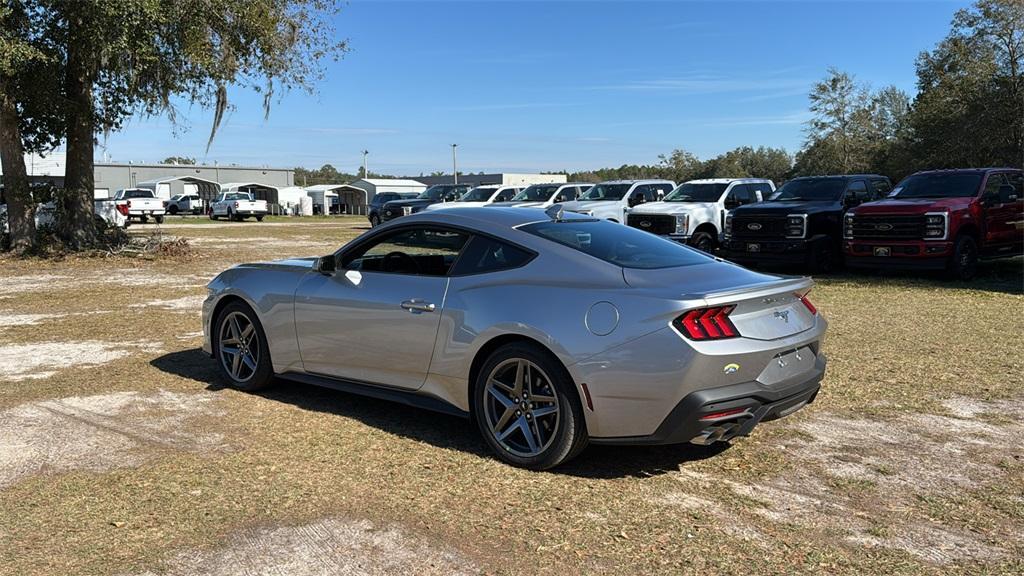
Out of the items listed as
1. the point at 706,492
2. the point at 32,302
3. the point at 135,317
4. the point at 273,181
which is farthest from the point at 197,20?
the point at 273,181

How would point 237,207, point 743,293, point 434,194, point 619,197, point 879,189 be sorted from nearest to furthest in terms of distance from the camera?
point 743,293 → point 879,189 → point 619,197 → point 434,194 → point 237,207

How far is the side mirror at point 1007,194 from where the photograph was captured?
14.1 meters

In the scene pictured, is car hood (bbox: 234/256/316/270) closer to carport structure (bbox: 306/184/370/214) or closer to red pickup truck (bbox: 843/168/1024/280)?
red pickup truck (bbox: 843/168/1024/280)

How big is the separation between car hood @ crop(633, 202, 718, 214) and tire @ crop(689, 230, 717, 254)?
558 mm

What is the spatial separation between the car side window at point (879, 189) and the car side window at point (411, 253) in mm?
14046

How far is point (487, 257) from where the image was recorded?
15.9ft

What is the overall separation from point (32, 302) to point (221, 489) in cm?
961

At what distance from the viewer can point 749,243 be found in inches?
617

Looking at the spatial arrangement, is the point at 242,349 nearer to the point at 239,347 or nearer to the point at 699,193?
the point at 239,347

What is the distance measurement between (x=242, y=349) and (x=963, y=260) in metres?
12.4

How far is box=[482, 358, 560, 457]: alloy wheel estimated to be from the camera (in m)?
4.41

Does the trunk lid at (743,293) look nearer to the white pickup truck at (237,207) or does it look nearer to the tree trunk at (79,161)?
the tree trunk at (79,161)

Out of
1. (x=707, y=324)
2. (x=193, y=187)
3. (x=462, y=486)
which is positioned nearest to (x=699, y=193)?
(x=707, y=324)

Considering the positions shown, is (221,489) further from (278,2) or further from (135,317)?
(278,2)
